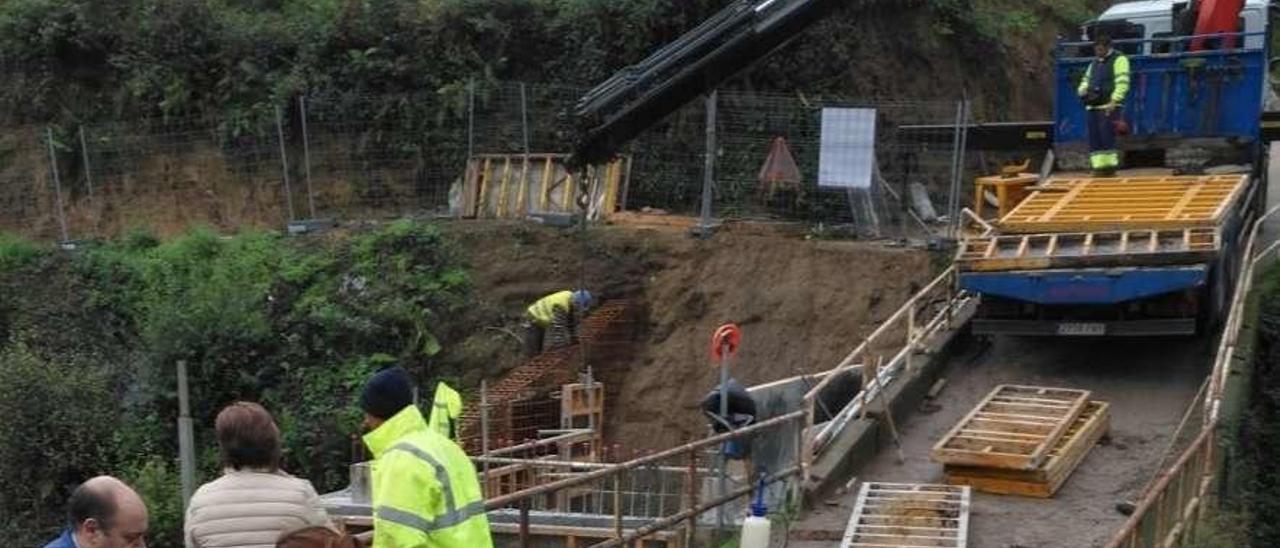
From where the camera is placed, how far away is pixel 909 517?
1034cm

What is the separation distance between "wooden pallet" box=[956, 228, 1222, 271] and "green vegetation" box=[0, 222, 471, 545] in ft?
28.1

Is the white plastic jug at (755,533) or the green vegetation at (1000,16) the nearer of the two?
the white plastic jug at (755,533)

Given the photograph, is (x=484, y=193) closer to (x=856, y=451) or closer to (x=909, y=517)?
(x=856, y=451)

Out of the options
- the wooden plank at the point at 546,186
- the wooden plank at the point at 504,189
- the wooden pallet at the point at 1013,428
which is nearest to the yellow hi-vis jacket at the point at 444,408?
the wooden pallet at the point at 1013,428

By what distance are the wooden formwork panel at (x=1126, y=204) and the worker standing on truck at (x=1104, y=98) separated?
1.54ft

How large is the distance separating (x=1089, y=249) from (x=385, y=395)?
868cm

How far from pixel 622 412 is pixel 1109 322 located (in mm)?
7004

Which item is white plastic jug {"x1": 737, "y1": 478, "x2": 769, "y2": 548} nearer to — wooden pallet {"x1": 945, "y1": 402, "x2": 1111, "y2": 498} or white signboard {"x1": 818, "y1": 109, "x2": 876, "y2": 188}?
wooden pallet {"x1": 945, "y1": 402, "x2": 1111, "y2": 498}

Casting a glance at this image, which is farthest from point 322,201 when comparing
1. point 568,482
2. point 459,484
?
point 459,484

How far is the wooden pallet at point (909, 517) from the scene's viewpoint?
999cm

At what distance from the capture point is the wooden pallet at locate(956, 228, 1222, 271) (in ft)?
39.5

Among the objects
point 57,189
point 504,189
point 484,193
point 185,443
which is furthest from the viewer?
point 57,189

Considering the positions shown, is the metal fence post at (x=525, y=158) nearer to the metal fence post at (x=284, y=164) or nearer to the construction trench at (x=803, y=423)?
the construction trench at (x=803, y=423)

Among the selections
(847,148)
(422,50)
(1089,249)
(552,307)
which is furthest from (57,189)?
(1089,249)
